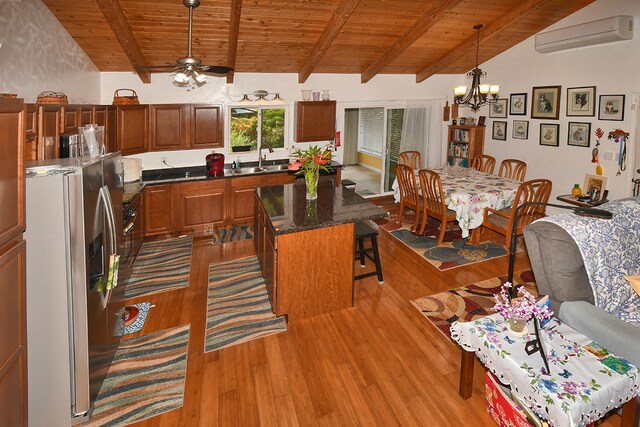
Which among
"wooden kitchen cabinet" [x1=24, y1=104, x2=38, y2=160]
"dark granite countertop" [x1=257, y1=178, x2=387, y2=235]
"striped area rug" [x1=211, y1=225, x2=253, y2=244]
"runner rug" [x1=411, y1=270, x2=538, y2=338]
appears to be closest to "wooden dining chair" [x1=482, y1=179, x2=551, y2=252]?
"runner rug" [x1=411, y1=270, x2=538, y2=338]

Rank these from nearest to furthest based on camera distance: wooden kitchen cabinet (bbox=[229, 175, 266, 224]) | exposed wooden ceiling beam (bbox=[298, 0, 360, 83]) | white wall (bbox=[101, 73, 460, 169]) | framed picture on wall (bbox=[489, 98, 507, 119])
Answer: exposed wooden ceiling beam (bbox=[298, 0, 360, 83]), white wall (bbox=[101, 73, 460, 169]), wooden kitchen cabinet (bbox=[229, 175, 266, 224]), framed picture on wall (bbox=[489, 98, 507, 119])

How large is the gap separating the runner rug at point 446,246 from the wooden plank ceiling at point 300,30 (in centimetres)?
283

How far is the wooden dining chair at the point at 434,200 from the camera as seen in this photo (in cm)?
522

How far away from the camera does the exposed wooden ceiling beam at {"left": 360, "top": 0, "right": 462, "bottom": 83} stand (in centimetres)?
477

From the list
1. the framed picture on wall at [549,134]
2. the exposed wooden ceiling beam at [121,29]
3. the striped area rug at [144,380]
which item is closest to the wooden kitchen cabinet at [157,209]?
the exposed wooden ceiling beam at [121,29]

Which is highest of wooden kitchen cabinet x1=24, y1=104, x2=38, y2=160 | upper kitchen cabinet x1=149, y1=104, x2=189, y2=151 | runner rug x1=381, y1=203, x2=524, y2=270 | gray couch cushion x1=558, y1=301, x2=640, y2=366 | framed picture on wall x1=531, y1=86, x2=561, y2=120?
framed picture on wall x1=531, y1=86, x2=561, y2=120

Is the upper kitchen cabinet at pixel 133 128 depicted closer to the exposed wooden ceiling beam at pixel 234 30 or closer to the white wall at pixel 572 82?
the exposed wooden ceiling beam at pixel 234 30

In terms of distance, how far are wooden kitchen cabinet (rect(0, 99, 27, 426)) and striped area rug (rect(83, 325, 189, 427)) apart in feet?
2.68

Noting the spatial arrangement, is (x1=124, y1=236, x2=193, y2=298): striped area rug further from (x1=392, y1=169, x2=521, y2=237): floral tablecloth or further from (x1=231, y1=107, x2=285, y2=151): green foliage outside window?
(x1=392, y1=169, x2=521, y2=237): floral tablecloth

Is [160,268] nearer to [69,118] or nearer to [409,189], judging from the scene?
[69,118]

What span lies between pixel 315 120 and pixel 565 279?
194 inches

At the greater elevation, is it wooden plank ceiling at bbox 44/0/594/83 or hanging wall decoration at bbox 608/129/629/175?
wooden plank ceiling at bbox 44/0/594/83

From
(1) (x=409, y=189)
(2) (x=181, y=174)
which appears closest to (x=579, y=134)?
(1) (x=409, y=189)

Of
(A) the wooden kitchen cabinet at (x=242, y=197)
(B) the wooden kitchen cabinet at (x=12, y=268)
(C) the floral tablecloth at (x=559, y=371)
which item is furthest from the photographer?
(A) the wooden kitchen cabinet at (x=242, y=197)
